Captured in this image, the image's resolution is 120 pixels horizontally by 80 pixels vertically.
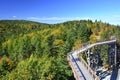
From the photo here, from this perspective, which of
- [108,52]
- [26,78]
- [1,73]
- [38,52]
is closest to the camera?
[26,78]

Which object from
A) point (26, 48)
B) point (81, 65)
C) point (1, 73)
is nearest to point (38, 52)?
point (26, 48)

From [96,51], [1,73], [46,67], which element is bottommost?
[1,73]

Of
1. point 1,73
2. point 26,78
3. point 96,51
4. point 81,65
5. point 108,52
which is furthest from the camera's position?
point 1,73

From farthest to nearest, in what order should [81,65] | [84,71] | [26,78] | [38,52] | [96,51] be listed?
[38,52]
[96,51]
[26,78]
[81,65]
[84,71]

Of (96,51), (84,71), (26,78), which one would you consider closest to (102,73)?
(96,51)

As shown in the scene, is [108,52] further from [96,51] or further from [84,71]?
[84,71]

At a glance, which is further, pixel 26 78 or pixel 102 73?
pixel 102 73

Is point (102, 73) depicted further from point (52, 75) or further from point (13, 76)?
point (13, 76)

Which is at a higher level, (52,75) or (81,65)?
(81,65)

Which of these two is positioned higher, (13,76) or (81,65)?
(81,65)
